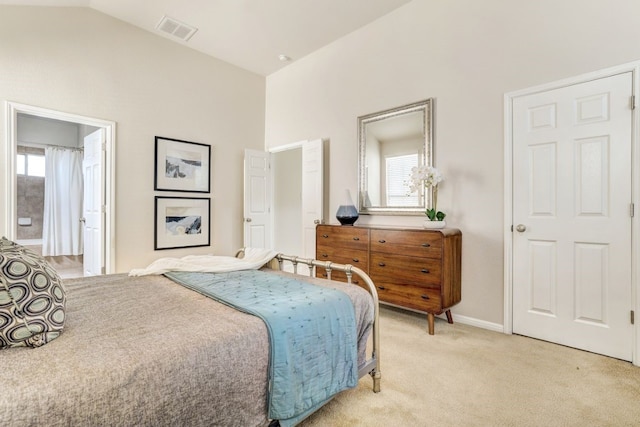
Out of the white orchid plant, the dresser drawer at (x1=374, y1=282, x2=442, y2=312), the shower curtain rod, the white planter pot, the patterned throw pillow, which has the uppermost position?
the shower curtain rod

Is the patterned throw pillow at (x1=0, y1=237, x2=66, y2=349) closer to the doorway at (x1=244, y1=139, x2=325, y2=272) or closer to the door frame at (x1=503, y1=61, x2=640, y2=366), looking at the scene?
the door frame at (x1=503, y1=61, x2=640, y2=366)

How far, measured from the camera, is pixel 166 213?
419 centimetres

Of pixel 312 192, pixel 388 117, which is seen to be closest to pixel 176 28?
pixel 312 192

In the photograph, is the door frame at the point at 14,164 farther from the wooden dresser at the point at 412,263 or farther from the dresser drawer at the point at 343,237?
the wooden dresser at the point at 412,263

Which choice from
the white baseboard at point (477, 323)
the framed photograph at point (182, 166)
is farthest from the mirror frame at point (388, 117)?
the framed photograph at point (182, 166)

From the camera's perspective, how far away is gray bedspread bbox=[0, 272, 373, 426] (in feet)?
2.66

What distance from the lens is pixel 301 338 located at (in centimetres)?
134

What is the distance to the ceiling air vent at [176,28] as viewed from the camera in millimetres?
3781

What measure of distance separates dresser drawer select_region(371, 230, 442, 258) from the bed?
1804mm

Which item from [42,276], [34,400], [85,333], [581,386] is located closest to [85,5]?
[42,276]

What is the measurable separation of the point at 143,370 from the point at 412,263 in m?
2.41

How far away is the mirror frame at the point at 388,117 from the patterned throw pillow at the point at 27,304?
3032mm

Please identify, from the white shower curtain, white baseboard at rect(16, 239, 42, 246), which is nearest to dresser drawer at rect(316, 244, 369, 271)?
the white shower curtain

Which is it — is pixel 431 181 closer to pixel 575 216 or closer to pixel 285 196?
pixel 575 216
